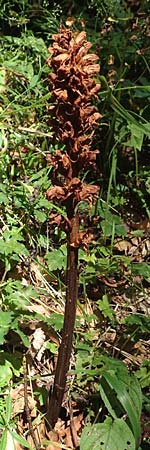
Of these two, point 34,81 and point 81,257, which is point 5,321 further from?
point 34,81

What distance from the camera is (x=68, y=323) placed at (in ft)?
6.64

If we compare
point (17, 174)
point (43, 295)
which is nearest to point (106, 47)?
point (17, 174)

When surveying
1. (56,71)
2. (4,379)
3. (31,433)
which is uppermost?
(56,71)

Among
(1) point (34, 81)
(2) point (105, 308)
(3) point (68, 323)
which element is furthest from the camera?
(1) point (34, 81)

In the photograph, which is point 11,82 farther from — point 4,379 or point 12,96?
point 4,379

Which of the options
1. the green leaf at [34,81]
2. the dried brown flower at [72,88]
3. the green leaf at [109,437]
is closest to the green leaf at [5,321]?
the green leaf at [109,437]

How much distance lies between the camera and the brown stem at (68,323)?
1886 millimetres

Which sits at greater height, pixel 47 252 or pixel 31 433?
pixel 47 252

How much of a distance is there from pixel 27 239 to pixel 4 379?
0.74 metres

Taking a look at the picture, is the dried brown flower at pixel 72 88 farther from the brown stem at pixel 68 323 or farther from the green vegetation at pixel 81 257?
the brown stem at pixel 68 323

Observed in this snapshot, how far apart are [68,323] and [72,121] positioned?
2.15 feet

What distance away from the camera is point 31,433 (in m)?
2.21

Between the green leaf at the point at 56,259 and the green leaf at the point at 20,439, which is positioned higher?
the green leaf at the point at 56,259

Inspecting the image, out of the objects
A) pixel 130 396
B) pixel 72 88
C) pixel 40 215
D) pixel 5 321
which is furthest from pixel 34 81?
pixel 130 396
